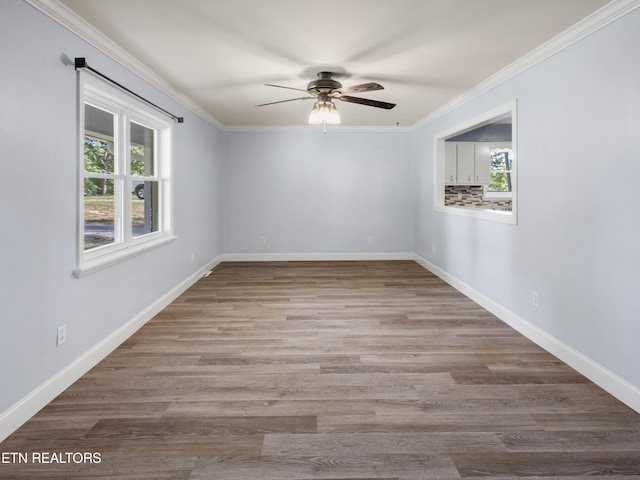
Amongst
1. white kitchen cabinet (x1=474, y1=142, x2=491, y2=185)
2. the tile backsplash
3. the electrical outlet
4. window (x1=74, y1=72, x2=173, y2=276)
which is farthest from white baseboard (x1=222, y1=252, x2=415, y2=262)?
the electrical outlet

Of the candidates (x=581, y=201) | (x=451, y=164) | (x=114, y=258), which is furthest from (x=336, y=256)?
(x=581, y=201)

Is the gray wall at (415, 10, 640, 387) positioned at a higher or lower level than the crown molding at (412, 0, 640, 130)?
lower

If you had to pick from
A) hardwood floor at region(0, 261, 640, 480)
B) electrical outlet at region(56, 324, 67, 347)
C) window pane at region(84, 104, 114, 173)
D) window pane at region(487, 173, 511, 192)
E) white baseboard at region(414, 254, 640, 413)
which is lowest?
hardwood floor at region(0, 261, 640, 480)

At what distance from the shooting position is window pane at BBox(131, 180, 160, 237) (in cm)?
403

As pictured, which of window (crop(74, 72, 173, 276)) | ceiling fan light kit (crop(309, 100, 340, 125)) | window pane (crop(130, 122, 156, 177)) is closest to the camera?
window (crop(74, 72, 173, 276))

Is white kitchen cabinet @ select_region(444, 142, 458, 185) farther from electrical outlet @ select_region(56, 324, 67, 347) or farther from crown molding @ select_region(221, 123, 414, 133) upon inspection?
electrical outlet @ select_region(56, 324, 67, 347)

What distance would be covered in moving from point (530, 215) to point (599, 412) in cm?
173

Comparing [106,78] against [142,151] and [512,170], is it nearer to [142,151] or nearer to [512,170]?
[142,151]

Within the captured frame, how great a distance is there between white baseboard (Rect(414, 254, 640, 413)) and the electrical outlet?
3421mm

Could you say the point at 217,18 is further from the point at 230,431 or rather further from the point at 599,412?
the point at 599,412

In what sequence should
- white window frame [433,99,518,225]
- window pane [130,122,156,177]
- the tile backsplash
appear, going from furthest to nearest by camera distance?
the tile backsplash
window pane [130,122,156,177]
white window frame [433,99,518,225]

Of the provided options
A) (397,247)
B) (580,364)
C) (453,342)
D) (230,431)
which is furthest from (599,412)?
(397,247)

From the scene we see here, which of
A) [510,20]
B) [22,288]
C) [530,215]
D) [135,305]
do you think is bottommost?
[135,305]

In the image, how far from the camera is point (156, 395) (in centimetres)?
248
